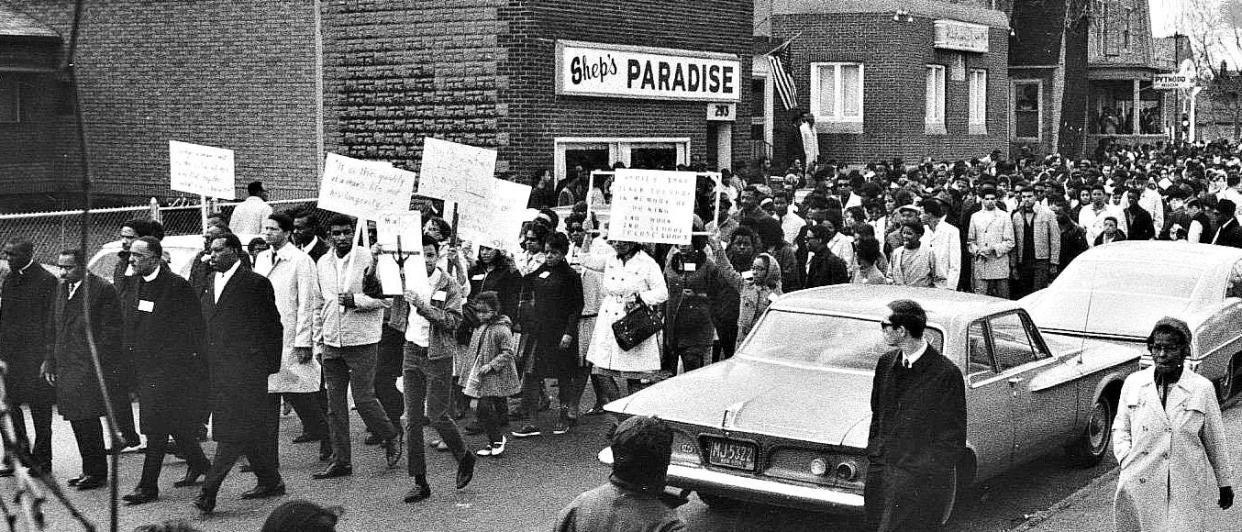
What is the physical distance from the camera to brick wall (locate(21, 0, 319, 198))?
22062 mm

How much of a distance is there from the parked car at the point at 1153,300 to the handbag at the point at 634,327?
3.45 m

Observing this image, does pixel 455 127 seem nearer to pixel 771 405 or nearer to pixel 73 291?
pixel 73 291

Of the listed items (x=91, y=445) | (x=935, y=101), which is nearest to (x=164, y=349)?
(x=91, y=445)

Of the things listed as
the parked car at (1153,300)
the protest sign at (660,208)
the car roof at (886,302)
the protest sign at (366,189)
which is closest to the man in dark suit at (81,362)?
the protest sign at (366,189)

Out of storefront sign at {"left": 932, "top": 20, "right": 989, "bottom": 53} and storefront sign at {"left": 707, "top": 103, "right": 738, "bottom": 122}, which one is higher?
storefront sign at {"left": 932, "top": 20, "right": 989, "bottom": 53}

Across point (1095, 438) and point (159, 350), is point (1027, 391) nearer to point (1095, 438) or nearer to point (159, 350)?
point (1095, 438)

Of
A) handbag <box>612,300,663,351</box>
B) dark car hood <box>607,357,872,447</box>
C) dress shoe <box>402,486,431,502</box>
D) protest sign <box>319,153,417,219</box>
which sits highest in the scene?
protest sign <box>319,153,417,219</box>

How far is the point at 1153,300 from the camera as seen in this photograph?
1191 centimetres

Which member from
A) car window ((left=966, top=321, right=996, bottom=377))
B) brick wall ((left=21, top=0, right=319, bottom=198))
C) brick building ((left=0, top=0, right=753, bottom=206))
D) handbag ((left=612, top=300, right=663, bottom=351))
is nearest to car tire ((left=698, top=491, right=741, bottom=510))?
car window ((left=966, top=321, right=996, bottom=377))

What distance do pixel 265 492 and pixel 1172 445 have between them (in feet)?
17.1

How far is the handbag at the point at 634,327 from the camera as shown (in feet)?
34.3

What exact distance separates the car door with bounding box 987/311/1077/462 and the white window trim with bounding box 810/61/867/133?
984 inches

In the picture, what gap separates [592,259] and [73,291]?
4.55 metres

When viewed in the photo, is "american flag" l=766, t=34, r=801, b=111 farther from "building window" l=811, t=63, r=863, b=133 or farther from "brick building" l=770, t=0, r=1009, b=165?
"building window" l=811, t=63, r=863, b=133
